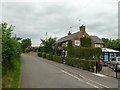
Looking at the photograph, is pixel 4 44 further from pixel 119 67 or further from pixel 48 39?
pixel 48 39

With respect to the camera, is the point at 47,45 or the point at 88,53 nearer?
the point at 88,53

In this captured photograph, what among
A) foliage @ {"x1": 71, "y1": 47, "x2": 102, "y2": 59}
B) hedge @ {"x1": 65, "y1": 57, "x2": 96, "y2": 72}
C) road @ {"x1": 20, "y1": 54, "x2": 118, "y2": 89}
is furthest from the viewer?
foliage @ {"x1": 71, "y1": 47, "x2": 102, "y2": 59}

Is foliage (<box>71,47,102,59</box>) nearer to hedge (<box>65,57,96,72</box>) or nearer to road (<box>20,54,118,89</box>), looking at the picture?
hedge (<box>65,57,96,72</box>)

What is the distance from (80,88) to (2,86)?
492cm

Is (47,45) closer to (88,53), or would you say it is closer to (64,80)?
(88,53)

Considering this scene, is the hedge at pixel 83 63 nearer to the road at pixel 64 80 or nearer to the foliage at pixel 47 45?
the road at pixel 64 80

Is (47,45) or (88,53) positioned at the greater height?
(47,45)

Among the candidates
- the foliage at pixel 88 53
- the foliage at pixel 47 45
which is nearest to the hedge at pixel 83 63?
the foliage at pixel 88 53

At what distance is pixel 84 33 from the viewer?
213 feet

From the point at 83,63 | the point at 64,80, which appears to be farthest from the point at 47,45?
the point at 64,80

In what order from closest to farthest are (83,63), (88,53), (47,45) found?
1. (83,63)
2. (88,53)
3. (47,45)

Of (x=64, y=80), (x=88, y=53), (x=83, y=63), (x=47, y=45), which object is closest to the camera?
(x=64, y=80)

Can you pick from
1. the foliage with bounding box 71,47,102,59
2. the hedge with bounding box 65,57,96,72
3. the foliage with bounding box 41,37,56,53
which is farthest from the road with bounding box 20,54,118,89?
the foliage with bounding box 41,37,56,53

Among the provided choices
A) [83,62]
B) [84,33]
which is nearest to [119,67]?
[83,62]
